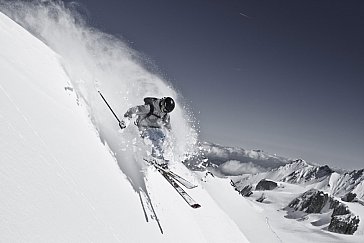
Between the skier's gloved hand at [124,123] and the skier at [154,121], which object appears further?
the skier at [154,121]

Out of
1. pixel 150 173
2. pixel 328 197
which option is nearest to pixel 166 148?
pixel 150 173

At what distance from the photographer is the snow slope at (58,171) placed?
135 inches

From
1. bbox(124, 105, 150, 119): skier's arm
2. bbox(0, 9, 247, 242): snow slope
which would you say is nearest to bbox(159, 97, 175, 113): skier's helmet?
bbox(124, 105, 150, 119): skier's arm

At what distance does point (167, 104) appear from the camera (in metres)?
9.45

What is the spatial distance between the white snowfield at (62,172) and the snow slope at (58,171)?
1cm

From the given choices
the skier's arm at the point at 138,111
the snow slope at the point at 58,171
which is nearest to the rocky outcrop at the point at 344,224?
the skier's arm at the point at 138,111

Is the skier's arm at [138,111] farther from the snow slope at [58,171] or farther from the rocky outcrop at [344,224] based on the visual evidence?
the rocky outcrop at [344,224]

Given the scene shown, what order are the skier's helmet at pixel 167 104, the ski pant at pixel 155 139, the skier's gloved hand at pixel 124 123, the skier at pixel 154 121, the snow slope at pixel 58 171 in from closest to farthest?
the snow slope at pixel 58 171, the skier's gloved hand at pixel 124 123, the skier's helmet at pixel 167 104, the skier at pixel 154 121, the ski pant at pixel 155 139

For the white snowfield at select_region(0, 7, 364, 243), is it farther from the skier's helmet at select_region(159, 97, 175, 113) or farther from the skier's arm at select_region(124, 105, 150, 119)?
the skier's helmet at select_region(159, 97, 175, 113)

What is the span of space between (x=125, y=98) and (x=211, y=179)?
9.72 metres

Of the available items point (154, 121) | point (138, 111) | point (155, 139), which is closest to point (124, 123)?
point (138, 111)

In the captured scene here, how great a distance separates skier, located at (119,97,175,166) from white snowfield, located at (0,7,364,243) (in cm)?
50

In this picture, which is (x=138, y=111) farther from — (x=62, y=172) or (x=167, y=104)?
(x=62, y=172)

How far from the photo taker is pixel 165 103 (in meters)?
9.47
